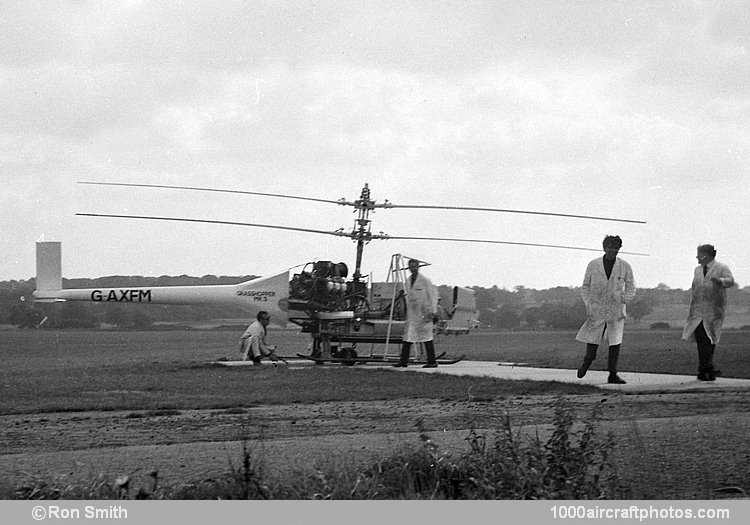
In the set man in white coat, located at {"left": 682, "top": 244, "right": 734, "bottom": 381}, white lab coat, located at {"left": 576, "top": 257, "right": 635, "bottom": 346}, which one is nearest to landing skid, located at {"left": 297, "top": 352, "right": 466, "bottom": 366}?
white lab coat, located at {"left": 576, "top": 257, "right": 635, "bottom": 346}

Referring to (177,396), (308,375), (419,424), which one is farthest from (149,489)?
(308,375)

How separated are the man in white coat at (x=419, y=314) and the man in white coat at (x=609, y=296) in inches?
213

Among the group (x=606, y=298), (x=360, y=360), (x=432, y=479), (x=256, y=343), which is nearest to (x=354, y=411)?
(x=606, y=298)

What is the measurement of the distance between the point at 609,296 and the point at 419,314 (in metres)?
5.75

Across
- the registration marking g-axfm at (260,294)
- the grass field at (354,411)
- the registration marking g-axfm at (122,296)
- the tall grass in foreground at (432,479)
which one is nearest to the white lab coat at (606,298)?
the grass field at (354,411)

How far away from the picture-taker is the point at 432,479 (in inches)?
303

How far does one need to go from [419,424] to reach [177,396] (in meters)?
6.58

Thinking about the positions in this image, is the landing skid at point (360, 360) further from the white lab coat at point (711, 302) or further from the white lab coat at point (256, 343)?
the white lab coat at point (711, 302)

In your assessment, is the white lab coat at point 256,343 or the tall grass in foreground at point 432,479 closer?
the tall grass in foreground at point 432,479

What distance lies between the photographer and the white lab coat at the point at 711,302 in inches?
584

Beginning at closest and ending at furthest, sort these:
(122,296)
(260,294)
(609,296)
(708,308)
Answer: (609,296) < (708,308) < (260,294) < (122,296)

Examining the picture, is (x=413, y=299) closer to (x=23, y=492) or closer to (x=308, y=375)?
(x=308, y=375)

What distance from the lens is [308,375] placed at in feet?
58.9

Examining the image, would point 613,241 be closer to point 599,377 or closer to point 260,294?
point 599,377
